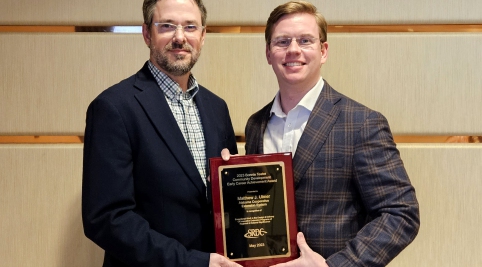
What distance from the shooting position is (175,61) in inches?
67.1

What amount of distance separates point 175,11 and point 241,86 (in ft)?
2.23

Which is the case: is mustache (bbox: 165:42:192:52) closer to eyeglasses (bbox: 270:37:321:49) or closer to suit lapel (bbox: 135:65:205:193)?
suit lapel (bbox: 135:65:205:193)

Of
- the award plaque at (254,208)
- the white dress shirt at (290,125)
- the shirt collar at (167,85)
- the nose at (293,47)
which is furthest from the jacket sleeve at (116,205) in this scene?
the nose at (293,47)

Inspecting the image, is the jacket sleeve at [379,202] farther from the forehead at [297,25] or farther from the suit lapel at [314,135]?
the forehead at [297,25]

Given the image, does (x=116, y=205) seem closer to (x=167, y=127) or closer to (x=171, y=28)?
(x=167, y=127)

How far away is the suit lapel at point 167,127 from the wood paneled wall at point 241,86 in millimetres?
696

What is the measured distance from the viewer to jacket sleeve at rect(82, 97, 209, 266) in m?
1.50

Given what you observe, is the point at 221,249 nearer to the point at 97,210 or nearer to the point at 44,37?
the point at 97,210

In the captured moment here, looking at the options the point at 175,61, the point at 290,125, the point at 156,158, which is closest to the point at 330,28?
the point at 290,125

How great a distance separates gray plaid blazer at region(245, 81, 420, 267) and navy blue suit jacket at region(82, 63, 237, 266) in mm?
321

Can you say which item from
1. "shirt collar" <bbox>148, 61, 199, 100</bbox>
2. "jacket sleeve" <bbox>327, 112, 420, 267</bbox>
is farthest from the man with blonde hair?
"shirt collar" <bbox>148, 61, 199, 100</bbox>

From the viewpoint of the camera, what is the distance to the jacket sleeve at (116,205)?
150 cm

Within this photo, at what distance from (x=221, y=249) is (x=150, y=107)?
469mm

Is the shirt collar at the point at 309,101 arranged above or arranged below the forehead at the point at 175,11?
below
